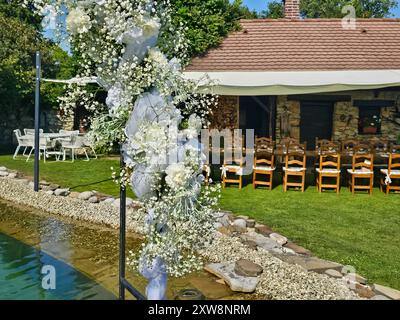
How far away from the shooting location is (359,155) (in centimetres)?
935

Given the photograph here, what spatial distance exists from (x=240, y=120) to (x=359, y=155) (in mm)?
5484

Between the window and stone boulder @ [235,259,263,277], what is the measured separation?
33.2 feet

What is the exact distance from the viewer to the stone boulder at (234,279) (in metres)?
4.60

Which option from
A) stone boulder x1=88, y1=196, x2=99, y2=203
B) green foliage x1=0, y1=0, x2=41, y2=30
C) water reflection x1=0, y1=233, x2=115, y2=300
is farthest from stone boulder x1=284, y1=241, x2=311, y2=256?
green foliage x1=0, y1=0, x2=41, y2=30

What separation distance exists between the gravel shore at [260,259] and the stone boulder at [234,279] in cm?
9

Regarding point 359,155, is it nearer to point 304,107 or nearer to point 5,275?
point 304,107

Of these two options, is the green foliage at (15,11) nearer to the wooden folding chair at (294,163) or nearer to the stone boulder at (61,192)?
the stone boulder at (61,192)

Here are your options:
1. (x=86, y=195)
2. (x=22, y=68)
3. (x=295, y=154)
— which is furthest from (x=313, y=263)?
(x=22, y=68)

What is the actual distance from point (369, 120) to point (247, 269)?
34.3 ft

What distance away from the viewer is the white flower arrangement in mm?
2383

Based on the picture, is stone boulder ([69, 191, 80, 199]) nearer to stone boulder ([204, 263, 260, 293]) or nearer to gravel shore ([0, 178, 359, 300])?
gravel shore ([0, 178, 359, 300])

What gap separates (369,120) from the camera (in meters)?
13.7

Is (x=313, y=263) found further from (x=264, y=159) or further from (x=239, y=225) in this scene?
(x=264, y=159)
